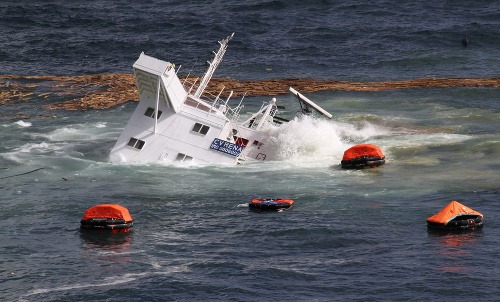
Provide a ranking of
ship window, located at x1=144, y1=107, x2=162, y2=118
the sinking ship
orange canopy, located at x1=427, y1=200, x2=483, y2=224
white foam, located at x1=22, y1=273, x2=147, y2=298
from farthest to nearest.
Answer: ship window, located at x1=144, y1=107, x2=162, y2=118
the sinking ship
orange canopy, located at x1=427, y1=200, x2=483, y2=224
white foam, located at x1=22, y1=273, x2=147, y2=298

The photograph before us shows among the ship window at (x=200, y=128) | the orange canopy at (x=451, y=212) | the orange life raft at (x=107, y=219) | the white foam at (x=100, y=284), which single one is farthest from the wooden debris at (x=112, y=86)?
the white foam at (x=100, y=284)

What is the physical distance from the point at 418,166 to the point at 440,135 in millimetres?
9590

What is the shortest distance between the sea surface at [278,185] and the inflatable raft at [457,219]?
707mm

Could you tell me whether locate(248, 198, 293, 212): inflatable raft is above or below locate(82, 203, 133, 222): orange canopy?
above

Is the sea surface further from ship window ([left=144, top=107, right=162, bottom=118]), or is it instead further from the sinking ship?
ship window ([left=144, top=107, right=162, bottom=118])

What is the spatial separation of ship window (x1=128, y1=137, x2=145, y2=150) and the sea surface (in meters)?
2.33

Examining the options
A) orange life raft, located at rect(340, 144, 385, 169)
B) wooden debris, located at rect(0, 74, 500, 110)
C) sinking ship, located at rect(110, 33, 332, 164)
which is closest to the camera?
orange life raft, located at rect(340, 144, 385, 169)

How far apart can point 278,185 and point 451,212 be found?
1463cm

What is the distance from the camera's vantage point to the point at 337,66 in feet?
376

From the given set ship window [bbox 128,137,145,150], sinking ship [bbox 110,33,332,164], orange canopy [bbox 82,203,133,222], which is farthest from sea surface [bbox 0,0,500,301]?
ship window [bbox 128,137,145,150]

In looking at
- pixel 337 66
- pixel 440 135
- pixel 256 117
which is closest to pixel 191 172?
pixel 256 117

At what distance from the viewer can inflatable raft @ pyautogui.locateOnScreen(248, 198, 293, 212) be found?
66750 millimetres

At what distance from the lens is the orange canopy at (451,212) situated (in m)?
62.0

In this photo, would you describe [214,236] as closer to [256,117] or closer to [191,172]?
[191,172]
